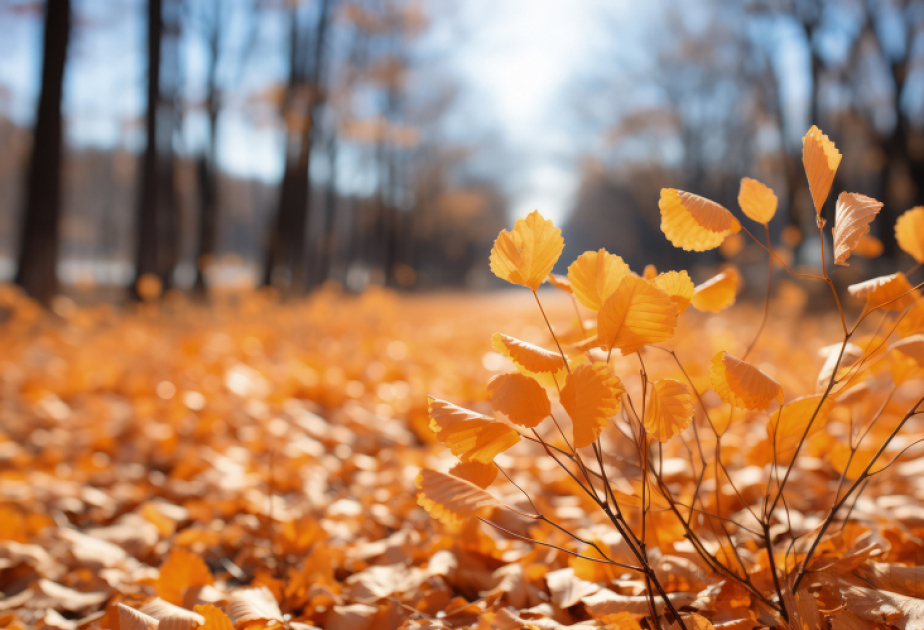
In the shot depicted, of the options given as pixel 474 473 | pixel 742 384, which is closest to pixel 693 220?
pixel 742 384

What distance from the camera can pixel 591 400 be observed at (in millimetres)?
620

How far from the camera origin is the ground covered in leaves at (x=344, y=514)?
89 centimetres

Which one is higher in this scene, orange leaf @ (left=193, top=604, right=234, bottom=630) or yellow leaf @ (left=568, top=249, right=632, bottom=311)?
yellow leaf @ (left=568, top=249, right=632, bottom=311)

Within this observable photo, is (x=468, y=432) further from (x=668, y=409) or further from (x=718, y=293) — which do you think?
(x=718, y=293)

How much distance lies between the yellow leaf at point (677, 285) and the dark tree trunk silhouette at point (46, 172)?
21.3ft

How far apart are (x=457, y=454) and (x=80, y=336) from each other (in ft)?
15.7

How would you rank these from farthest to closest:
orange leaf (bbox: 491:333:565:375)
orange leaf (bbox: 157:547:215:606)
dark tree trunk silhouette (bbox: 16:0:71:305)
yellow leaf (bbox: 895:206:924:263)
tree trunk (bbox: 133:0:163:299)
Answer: tree trunk (bbox: 133:0:163:299)
dark tree trunk silhouette (bbox: 16:0:71:305)
orange leaf (bbox: 157:547:215:606)
yellow leaf (bbox: 895:206:924:263)
orange leaf (bbox: 491:333:565:375)

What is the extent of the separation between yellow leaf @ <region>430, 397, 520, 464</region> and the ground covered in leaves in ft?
0.95

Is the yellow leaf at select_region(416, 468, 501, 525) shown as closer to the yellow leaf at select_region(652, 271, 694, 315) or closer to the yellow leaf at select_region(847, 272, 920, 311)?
the yellow leaf at select_region(652, 271, 694, 315)

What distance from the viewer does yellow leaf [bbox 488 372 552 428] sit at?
62 centimetres

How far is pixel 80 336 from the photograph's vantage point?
435 centimetres

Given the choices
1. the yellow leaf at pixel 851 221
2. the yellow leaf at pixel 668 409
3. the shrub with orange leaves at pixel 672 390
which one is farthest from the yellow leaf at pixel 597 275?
the yellow leaf at pixel 851 221

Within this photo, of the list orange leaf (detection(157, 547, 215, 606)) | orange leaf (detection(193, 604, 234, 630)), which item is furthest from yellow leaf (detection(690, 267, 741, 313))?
orange leaf (detection(157, 547, 215, 606))

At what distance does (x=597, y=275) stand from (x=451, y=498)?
323 millimetres
